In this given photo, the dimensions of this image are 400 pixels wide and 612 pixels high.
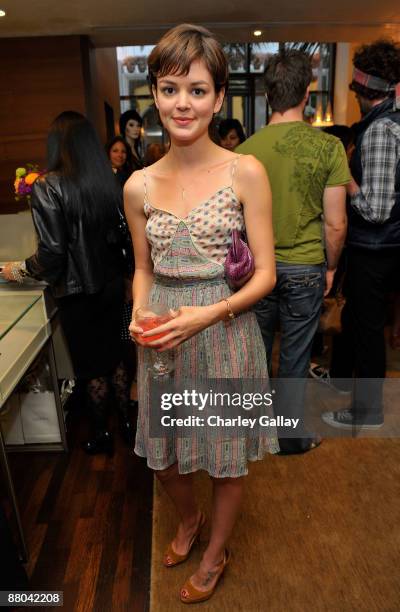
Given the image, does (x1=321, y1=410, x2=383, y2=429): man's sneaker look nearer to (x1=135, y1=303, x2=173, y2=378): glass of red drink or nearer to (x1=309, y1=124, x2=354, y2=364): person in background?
(x1=309, y1=124, x2=354, y2=364): person in background

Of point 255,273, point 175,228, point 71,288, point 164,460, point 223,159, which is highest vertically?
point 223,159

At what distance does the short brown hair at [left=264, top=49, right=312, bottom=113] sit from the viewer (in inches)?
72.1

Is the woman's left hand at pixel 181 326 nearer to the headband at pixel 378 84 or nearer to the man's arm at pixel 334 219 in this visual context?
the man's arm at pixel 334 219

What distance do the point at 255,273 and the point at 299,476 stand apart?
3.95 feet

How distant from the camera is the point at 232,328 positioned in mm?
1308

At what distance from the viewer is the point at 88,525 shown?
6.19ft

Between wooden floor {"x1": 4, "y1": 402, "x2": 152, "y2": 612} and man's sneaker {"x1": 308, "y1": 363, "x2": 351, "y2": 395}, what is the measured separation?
115 centimetres

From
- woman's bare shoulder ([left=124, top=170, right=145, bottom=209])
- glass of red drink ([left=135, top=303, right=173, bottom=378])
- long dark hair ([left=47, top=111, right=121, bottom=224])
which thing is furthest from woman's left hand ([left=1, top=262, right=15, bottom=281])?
glass of red drink ([left=135, top=303, right=173, bottom=378])

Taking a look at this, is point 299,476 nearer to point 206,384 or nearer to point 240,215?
point 206,384

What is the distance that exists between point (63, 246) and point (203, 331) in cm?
100

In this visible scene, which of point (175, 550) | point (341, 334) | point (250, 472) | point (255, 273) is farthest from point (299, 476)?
point (255, 273)


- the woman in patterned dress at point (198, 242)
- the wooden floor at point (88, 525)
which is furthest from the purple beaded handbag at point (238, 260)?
the wooden floor at point (88, 525)

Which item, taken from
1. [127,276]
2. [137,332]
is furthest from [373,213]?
[137,332]

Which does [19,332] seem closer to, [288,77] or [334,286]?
[288,77]
